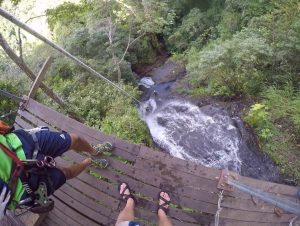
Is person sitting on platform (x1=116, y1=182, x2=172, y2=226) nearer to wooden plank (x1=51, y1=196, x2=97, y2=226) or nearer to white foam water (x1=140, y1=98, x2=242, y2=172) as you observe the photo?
wooden plank (x1=51, y1=196, x2=97, y2=226)

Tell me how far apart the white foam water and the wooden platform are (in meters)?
3.13

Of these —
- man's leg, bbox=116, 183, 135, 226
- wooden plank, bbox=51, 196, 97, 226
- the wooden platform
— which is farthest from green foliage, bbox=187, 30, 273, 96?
wooden plank, bbox=51, 196, 97, 226

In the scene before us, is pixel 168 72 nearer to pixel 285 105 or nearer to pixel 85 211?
pixel 285 105

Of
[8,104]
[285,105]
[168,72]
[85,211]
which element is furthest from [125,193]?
[168,72]

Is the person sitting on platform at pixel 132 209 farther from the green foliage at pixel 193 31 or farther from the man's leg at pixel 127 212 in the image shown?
the green foliage at pixel 193 31

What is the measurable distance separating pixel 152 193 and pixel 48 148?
1113mm

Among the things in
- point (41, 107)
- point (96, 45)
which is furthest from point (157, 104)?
point (41, 107)

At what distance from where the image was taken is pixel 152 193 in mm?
3203

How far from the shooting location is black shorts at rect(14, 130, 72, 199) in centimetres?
255

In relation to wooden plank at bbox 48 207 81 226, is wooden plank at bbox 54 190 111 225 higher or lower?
higher

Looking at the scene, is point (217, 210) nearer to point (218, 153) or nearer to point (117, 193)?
point (117, 193)

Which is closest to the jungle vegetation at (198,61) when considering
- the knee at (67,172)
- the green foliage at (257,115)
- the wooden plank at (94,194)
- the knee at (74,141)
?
the green foliage at (257,115)

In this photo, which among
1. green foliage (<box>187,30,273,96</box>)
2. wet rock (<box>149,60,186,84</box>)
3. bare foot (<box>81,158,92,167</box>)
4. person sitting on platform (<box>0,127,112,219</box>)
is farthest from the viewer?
wet rock (<box>149,60,186,84</box>)

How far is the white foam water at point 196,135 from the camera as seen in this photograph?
6344mm
